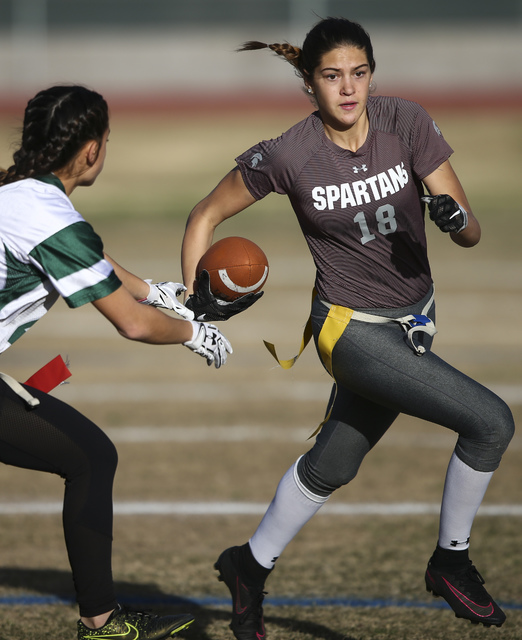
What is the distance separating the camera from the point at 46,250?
2984 millimetres

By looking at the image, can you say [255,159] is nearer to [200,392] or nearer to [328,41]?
[328,41]

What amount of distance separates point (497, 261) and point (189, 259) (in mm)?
11101

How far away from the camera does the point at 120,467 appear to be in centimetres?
638

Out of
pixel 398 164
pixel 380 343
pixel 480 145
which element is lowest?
pixel 480 145

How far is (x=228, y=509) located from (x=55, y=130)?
308 cm

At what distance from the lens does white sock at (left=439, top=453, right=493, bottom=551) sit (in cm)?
348

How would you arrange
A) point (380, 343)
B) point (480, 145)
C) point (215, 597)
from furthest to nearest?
point (480, 145) < point (215, 597) < point (380, 343)

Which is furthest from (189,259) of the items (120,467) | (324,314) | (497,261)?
(497,261)

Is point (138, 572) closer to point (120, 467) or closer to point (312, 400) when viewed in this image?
point (120, 467)

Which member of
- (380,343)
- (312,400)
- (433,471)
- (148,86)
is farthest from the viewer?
(148,86)

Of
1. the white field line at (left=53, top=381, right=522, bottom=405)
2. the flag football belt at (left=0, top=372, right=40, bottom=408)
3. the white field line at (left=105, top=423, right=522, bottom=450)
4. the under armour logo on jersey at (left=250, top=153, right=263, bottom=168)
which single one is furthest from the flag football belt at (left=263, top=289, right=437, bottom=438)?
the white field line at (left=53, top=381, right=522, bottom=405)

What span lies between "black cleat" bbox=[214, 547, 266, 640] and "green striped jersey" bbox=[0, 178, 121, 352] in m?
1.41

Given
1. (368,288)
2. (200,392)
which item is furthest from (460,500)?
(200,392)

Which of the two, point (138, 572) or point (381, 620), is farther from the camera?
point (138, 572)
